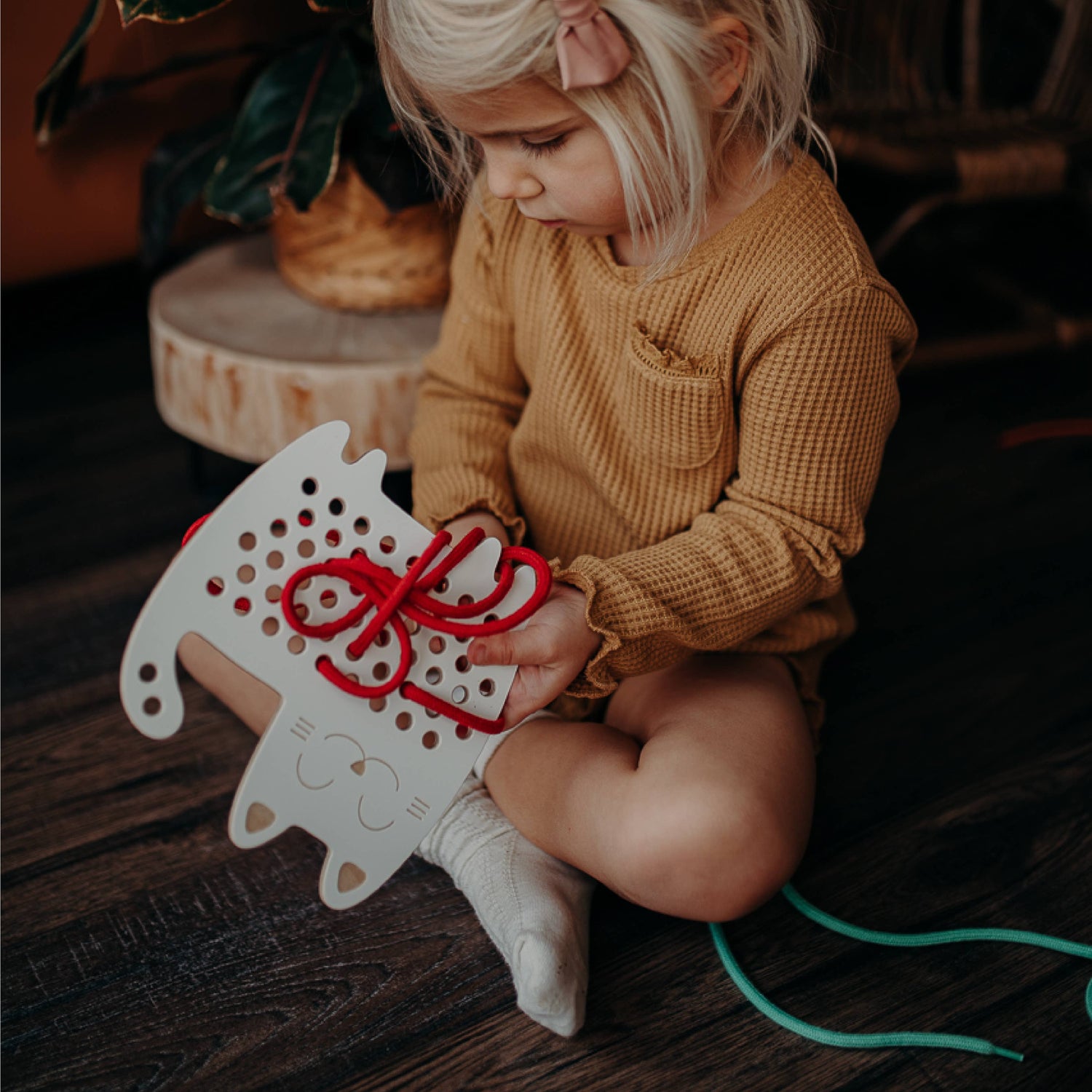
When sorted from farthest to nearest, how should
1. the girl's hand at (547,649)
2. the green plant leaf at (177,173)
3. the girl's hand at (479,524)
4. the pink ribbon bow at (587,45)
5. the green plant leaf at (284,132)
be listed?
the green plant leaf at (177,173), the green plant leaf at (284,132), the girl's hand at (479,524), the girl's hand at (547,649), the pink ribbon bow at (587,45)

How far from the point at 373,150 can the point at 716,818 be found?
770 millimetres

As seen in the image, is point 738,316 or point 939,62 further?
point 939,62

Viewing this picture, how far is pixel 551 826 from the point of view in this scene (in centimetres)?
78

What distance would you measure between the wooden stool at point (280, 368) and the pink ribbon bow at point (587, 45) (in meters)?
0.54

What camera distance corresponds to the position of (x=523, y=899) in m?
0.75

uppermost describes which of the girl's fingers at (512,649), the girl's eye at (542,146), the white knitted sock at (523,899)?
the girl's eye at (542,146)

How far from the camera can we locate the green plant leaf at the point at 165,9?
3.02 ft

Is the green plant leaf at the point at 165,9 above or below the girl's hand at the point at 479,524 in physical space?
above

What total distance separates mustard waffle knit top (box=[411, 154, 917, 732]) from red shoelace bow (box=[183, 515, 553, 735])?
0.06 metres

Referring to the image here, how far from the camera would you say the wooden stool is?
1.10 m

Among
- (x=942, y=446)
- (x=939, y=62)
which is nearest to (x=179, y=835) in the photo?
(x=942, y=446)

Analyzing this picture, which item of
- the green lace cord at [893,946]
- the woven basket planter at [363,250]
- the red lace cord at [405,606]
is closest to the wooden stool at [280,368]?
the woven basket planter at [363,250]

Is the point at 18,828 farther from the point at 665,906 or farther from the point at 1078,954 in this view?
the point at 1078,954

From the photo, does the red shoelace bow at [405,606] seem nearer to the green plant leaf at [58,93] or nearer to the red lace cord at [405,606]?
the red lace cord at [405,606]
